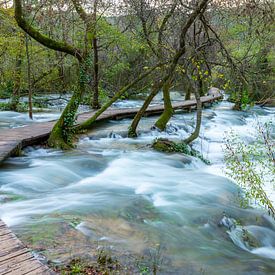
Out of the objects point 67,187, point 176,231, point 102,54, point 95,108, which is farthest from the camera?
point 102,54

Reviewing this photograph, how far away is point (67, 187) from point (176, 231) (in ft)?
8.66

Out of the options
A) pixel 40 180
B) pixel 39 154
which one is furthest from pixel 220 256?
pixel 39 154

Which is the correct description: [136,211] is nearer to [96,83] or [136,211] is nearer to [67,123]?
[67,123]

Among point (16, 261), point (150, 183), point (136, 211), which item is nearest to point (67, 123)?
point (150, 183)

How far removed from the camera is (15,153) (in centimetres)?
873

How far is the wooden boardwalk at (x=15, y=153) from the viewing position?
290 cm

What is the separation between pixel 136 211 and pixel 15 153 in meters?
4.41

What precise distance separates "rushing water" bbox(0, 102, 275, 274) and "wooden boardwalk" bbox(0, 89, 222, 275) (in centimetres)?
37

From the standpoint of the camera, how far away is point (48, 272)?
285 centimetres

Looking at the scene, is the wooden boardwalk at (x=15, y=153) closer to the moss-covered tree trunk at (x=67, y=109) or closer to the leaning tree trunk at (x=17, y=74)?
the moss-covered tree trunk at (x=67, y=109)

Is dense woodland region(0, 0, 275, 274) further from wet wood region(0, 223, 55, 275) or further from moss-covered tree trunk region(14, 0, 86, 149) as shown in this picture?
wet wood region(0, 223, 55, 275)

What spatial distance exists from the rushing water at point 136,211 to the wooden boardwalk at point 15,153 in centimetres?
37

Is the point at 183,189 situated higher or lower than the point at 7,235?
lower

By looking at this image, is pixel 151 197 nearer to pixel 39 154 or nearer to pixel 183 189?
Result: pixel 183 189
